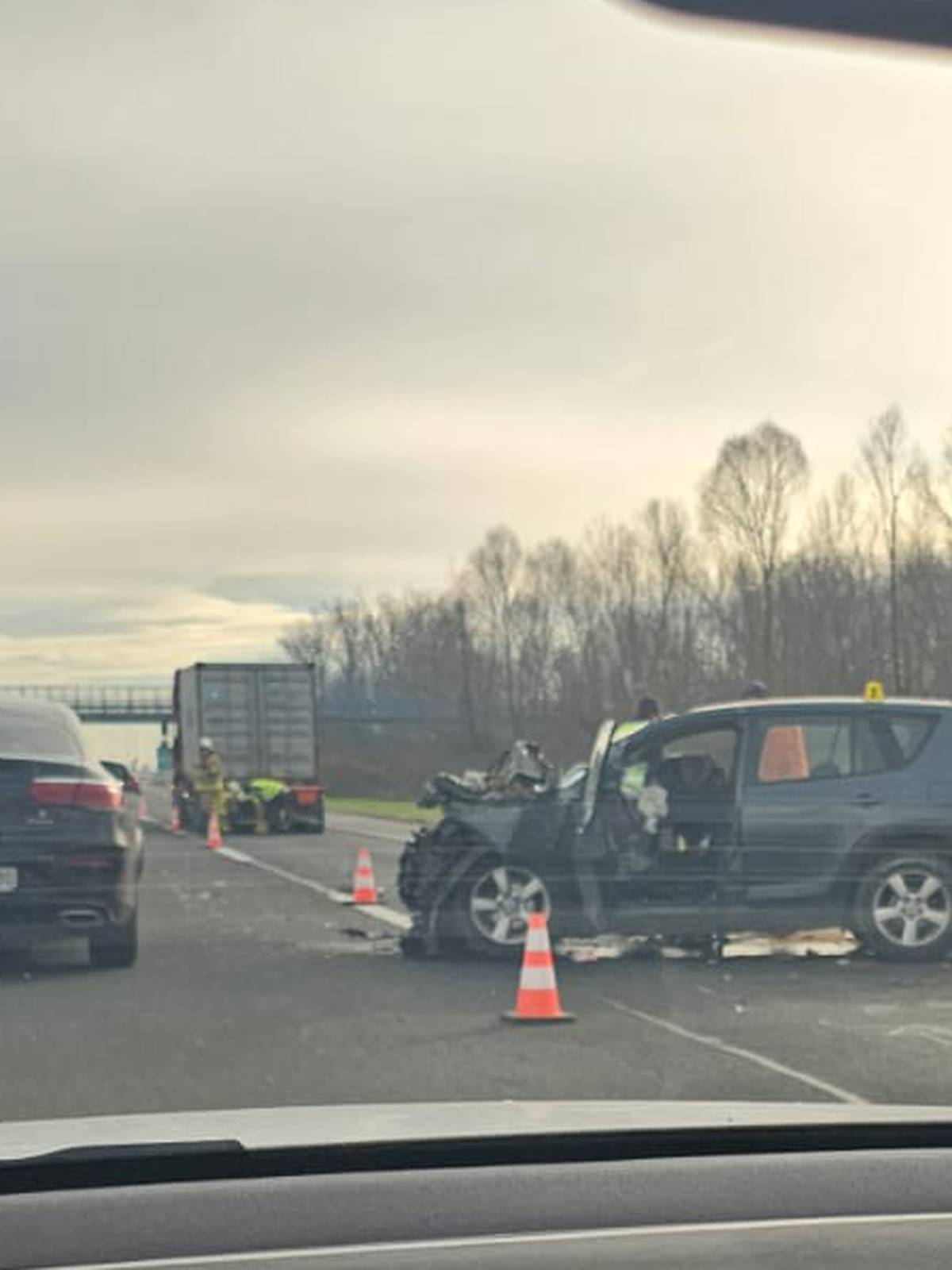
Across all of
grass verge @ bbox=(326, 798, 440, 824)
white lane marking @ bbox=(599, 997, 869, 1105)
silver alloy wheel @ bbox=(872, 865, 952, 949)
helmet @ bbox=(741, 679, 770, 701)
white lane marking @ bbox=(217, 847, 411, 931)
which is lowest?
white lane marking @ bbox=(599, 997, 869, 1105)

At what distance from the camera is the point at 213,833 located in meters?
23.3

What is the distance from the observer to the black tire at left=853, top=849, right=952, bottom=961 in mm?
11508

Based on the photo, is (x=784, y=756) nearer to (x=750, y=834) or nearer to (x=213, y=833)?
(x=750, y=834)

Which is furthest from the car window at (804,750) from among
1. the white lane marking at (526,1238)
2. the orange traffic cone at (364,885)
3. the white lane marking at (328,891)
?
the white lane marking at (526,1238)

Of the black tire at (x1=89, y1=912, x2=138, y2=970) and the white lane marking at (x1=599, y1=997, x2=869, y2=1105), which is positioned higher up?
the black tire at (x1=89, y1=912, x2=138, y2=970)

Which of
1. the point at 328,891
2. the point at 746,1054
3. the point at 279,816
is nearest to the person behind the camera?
the point at 746,1054

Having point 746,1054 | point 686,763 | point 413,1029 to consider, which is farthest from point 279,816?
point 746,1054

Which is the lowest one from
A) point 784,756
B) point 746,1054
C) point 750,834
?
point 746,1054

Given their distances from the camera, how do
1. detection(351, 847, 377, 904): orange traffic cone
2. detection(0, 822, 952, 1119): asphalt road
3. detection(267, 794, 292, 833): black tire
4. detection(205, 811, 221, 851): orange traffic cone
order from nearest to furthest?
1. detection(0, 822, 952, 1119): asphalt road
2. detection(351, 847, 377, 904): orange traffic cone
3. detection(205, 811, 221, 851): orange traffic cone
4. detection(267, 794, 292, 833): black tire

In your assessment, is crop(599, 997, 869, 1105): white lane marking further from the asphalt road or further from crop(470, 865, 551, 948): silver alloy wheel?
crop(470, 865, 551, 948): silver alloy wheel

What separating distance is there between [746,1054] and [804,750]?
12.6 ft

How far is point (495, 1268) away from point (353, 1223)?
1.07 feet

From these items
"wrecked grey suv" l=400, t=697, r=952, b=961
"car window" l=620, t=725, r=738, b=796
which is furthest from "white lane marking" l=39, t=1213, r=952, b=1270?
"car window" l=620, t=725, r=738, b=796

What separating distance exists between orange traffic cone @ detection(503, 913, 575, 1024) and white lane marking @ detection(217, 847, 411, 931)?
11.6 ft
